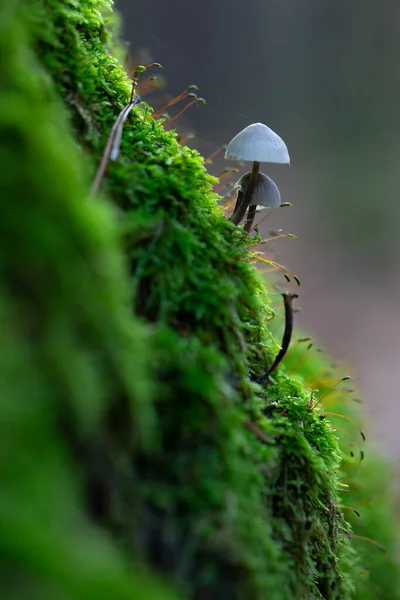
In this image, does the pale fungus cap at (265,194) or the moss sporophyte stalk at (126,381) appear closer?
the moss sporophyte stalk at (126,381)

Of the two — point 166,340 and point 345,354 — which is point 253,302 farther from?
point 345,354

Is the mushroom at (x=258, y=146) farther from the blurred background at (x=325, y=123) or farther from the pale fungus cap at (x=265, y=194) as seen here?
the blurred background at (x=325, y=123)

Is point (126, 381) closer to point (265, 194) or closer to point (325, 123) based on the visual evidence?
point (265, 194)

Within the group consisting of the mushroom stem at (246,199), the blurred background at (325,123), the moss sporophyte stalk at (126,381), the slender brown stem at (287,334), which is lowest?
the moss sporophyte stalk at (126,381)

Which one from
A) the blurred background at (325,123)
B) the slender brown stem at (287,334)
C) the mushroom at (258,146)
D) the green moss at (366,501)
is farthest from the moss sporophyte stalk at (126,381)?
the blurred background at (325,123)

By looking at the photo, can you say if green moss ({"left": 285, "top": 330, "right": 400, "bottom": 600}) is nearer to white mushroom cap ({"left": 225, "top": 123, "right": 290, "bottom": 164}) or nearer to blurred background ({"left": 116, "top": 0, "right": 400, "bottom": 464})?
white mushroom cap ({"left": 225, "top": 123, "right": 290, "bottom": 164})

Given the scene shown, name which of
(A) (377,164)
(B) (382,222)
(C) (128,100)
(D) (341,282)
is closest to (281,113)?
(A) (377,164)
